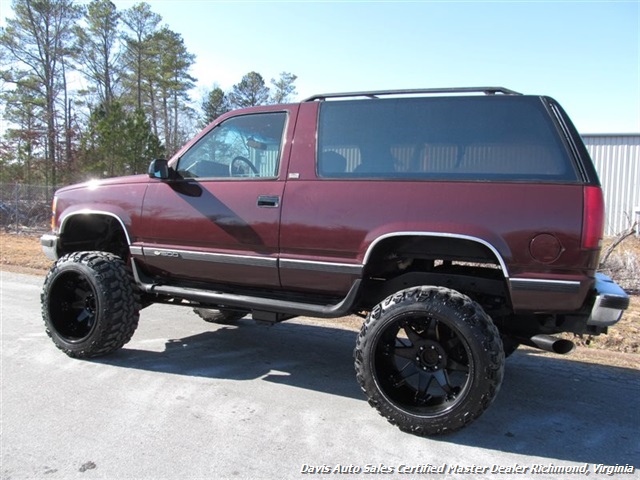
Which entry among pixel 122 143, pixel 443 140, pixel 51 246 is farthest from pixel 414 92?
pixel 122 143

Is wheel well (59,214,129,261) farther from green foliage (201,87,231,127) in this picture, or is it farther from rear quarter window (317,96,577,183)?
green foliage (201,87,231,127)

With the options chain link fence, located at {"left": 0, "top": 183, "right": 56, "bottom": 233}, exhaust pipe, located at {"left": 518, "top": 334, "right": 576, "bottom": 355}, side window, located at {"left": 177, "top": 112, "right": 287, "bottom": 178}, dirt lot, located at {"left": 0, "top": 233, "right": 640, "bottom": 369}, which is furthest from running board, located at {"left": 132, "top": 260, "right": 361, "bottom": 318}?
chain link fence, located at {"left": 0, "top": 183, "right": 56, "bottom": 233}

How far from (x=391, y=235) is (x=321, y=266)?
602 mm

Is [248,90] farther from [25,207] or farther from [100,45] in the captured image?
[25,207]

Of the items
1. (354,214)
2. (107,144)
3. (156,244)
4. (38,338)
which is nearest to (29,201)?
(107,144)

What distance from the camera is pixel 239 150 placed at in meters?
4.26

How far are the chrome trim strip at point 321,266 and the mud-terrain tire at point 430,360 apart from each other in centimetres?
33

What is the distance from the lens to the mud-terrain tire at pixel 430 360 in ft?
10.00

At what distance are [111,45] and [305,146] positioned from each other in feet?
143

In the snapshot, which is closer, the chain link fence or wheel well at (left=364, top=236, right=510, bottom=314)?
wheel well at (left=364, top=236, right=510, bottom=314)

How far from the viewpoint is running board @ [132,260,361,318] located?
3.57 meters

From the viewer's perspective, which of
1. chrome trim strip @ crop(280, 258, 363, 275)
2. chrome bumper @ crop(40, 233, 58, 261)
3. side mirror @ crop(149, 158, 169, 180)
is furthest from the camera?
chrome bumper @ crop(40, 233, 58, 261)

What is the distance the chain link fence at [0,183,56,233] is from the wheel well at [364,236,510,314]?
63.0 feet

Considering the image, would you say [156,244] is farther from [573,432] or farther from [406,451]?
[573,432]
